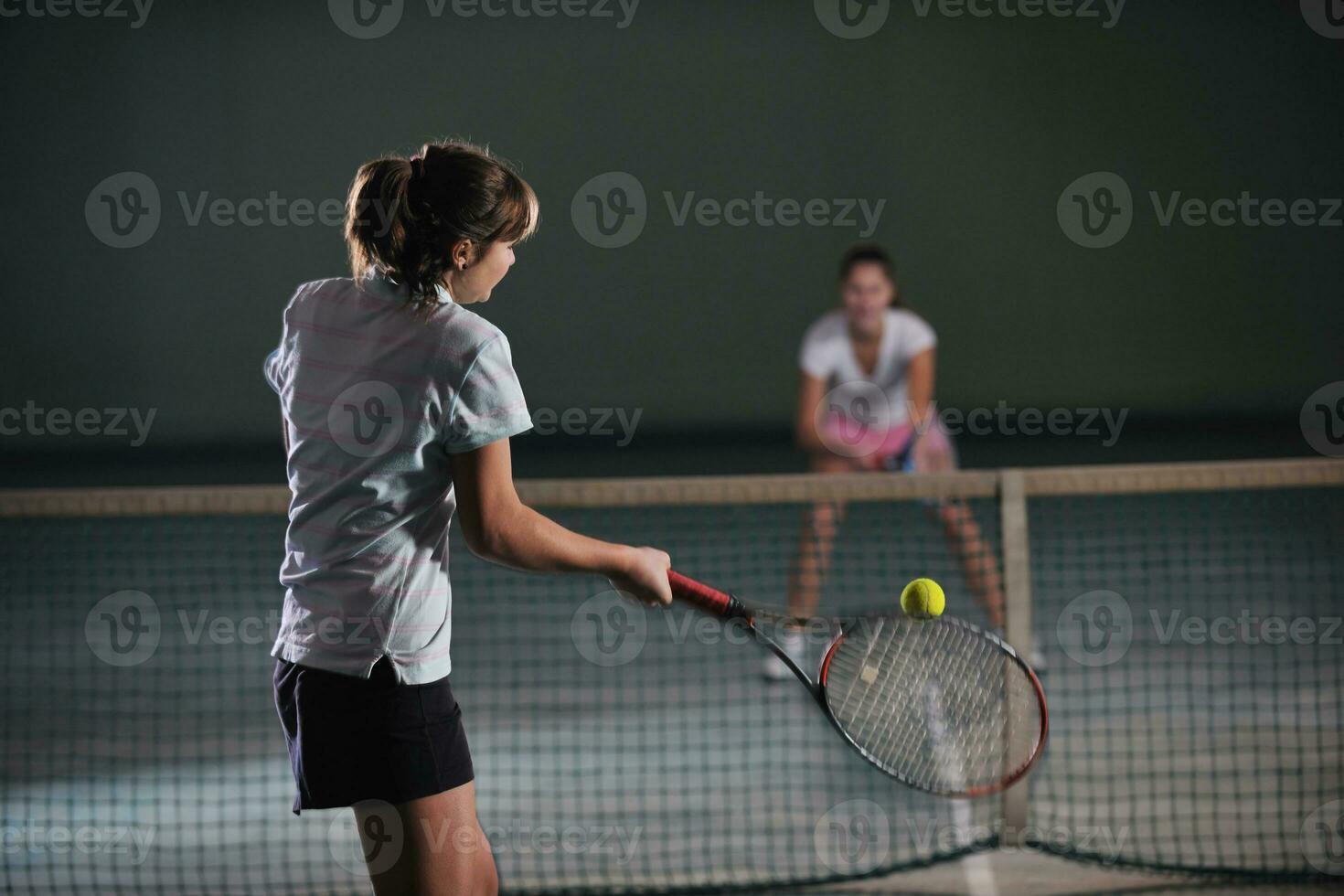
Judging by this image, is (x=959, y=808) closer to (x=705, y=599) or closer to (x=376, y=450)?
(x=705, y=599)

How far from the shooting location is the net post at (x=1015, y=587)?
2.91 metres

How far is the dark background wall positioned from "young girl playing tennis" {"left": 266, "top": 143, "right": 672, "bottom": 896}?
8.72m

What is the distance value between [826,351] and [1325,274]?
7.60 metres

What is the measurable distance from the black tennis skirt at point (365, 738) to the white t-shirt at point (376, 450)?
0.03 metres

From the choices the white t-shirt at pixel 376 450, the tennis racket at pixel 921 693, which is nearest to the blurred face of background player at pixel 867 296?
the tennis racket at pixel 921 693

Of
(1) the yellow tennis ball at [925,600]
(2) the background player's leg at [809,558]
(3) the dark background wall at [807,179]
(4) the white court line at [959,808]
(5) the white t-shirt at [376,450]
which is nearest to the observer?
(5) the white t-shirt at [376,450]

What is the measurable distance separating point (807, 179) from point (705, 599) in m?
9.03

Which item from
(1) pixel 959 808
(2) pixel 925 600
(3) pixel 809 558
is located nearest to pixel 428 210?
(2) pixel 925 600

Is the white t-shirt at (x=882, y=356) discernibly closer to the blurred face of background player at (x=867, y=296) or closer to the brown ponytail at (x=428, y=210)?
the blurred face of background player at (x=867, y=296)

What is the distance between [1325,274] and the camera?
10.6 m

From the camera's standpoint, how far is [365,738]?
1.66 metres

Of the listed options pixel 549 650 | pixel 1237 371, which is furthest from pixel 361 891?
pixel 1237 371

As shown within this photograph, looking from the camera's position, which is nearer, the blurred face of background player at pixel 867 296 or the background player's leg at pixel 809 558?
the background player's leg at pixel 809 558

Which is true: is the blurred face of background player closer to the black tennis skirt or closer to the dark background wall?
the black tennis skirt
